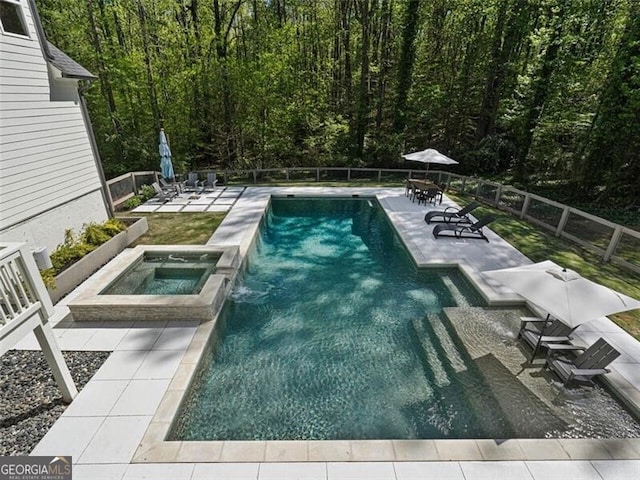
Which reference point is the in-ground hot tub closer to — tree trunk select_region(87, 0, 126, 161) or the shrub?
the shrub

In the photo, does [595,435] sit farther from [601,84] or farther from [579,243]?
[601,84]

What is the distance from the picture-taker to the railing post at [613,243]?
789cm

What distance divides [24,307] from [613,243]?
11.6 metres

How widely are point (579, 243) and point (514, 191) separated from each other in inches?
120

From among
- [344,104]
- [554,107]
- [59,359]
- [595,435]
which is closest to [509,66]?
[554,107]

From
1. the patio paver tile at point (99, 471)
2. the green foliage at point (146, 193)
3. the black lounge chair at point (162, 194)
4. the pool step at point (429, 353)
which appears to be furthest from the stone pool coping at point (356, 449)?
the green foliage at point (146, 193)

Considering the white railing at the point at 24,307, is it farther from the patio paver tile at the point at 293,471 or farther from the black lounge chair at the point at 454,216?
the black lounge chair at the point at 454,216

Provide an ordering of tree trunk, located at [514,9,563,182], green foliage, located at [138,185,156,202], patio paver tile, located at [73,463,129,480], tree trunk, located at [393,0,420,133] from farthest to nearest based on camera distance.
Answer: tree trunk, located at [393,0,420,133], tree trunk, located at [514,9,563,182], green foliage, located at [138,185,156,202], patio paver tile, located at [73,463,129,480]

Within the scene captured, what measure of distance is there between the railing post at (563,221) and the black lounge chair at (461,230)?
2.16 meters

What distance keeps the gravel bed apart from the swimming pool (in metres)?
1.57

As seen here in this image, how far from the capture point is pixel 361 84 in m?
18.0

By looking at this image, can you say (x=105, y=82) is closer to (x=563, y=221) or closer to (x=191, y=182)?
(x=191, y=182)

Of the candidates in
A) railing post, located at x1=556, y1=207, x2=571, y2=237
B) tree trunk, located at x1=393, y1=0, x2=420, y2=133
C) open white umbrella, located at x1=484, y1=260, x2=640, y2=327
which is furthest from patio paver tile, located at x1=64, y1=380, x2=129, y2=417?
tree trunk, located at x1=393, y1=0, x2=420, y2=133

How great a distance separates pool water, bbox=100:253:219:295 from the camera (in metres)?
7.00
